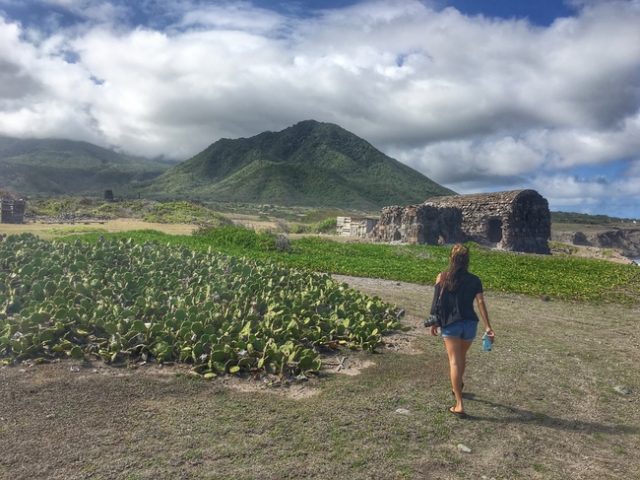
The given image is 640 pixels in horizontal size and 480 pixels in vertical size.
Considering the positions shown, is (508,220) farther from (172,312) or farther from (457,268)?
(457,268)

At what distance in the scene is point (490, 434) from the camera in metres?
5.69

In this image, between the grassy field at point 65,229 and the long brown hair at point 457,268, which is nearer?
the long brown hair at point 457,268

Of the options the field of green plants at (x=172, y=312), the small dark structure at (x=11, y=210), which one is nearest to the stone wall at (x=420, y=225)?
the field of green plants at (x=172, y=312)

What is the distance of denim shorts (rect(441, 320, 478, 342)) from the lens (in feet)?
20.0

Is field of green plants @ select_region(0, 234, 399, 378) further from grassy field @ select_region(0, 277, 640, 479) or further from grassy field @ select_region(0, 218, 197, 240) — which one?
grassy field @ select_region(0, 218, 197, 240)

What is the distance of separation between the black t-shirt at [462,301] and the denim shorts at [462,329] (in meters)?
0.06

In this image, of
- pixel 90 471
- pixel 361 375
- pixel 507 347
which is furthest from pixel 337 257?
pixel 90 471

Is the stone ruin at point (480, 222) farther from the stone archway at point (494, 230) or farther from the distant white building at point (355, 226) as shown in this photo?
the distant white building at point (355, 226)

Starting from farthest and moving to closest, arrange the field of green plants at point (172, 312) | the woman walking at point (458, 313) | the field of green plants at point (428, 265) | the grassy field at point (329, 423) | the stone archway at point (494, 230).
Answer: the stone archway at point (494, 230) → the field of green plants at point (428, 265) → the field of green plants at point (172, 312) → the woman walking at point (458, 313) → the grassy field at point (329, 423)

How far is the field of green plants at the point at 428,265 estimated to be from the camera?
1825 cm

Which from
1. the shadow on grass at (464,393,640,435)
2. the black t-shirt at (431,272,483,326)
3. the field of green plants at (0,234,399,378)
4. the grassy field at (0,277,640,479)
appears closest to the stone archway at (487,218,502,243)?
the field of green plants at (0,234,399,378)

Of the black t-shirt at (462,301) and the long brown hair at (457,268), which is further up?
the long brown hair at (457,268)

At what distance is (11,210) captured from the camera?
34.8 metres

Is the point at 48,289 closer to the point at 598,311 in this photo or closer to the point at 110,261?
the point at 110,261
